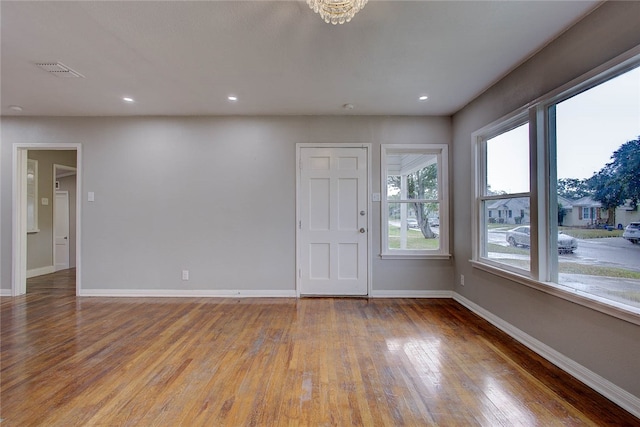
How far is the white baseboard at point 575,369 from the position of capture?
1.67 m

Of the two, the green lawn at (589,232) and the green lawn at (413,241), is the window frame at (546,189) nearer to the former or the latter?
the green lawn at (589,232)

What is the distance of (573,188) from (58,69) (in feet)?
15.1

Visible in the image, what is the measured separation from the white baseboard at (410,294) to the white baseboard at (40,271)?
19.7ft

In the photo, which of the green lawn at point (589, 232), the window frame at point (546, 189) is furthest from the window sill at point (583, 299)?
the green lawn at point (589, 232)

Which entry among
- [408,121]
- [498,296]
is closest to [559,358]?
[498,296]

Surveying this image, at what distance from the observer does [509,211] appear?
9.32 ft

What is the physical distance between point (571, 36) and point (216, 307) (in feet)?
13.9

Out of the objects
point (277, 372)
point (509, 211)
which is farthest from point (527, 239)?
point (277, 372)

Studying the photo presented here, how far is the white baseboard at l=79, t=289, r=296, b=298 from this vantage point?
3.87 metres

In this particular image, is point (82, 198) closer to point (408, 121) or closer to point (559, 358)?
point (408, 121)

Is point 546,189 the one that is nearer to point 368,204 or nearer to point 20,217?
point 368,204

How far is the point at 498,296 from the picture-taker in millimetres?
2887

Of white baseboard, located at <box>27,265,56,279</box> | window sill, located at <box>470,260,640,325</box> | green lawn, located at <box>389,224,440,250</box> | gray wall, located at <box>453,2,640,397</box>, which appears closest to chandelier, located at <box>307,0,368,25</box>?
gray wall, located at <box>453,2,640,397</box>

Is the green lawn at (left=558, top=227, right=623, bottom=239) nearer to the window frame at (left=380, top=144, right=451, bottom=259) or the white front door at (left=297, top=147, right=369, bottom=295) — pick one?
the window frame at (left=380, top=144, right=451, bottom=259)
